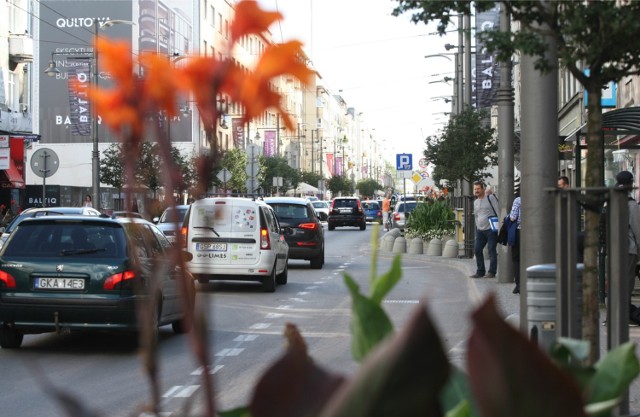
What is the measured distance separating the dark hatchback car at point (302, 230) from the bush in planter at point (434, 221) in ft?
22.1

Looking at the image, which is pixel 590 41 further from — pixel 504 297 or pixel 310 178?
pixel 310 178

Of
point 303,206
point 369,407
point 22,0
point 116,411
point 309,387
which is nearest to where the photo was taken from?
point 369,407

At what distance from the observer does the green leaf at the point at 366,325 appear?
1295 millimetres

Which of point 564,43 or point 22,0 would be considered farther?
point 22,0

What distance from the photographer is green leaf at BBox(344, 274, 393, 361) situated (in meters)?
1.29

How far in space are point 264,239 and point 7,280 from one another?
8828mm

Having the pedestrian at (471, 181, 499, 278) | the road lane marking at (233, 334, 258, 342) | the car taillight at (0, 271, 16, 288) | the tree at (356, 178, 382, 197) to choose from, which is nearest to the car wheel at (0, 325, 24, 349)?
the car taillight at (0, 271, 16, 288)

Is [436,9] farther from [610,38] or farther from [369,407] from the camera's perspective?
[369,407]

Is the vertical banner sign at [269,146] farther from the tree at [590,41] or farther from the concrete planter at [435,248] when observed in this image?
the tree at [590,41]

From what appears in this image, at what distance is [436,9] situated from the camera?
604cm

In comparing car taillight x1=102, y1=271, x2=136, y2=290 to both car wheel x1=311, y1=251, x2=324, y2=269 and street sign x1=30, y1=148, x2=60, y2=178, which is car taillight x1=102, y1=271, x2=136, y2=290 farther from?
street sign x1=30, y1=148, x2=60, y2=178

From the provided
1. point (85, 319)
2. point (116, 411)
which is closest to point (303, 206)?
point (85, 319)

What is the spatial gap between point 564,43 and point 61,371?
647cm

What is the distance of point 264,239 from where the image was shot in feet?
65.3
